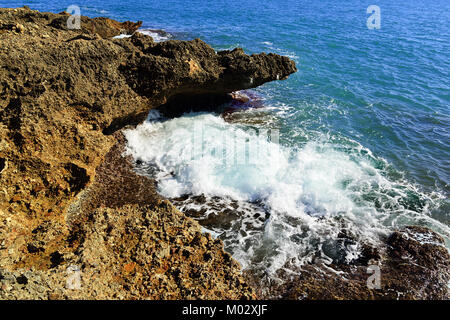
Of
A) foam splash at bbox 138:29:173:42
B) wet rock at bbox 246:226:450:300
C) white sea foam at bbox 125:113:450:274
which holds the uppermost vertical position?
foam splash at bbox 138:29:173:42

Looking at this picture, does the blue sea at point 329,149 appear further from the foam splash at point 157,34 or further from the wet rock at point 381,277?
the foam splash at point 157,34

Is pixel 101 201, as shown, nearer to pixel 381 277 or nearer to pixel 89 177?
pixel 89 177

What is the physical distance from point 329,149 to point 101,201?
8.86 meters

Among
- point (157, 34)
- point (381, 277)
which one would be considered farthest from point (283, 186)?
point (157, 34)

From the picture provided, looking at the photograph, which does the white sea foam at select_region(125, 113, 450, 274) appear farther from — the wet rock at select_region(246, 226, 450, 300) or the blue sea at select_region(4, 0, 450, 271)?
the wet rock at select_region(246, 226, 450, 300)

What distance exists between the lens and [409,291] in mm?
5543

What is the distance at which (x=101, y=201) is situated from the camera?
7.10m

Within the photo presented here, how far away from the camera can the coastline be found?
397 centimetres

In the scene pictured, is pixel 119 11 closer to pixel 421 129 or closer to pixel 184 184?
pixel 184 184

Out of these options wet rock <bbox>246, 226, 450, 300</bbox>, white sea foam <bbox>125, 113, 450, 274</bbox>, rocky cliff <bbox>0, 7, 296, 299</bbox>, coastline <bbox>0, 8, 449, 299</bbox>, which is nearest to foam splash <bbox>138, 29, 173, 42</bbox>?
rocky cliff <bbox>0, 7, 296, 299</bbox>

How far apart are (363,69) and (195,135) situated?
1419 cm

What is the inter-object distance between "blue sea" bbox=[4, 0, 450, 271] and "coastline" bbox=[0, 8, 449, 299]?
3.32 feet

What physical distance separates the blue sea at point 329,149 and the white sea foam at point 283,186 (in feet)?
0.13
